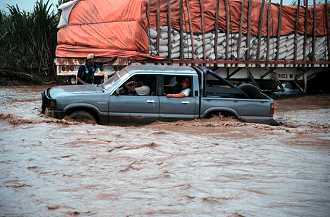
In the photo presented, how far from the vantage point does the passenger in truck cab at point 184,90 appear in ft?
30.5

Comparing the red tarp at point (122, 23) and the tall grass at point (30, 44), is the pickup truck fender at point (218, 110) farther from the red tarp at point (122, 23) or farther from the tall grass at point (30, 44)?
the tall grass at point (30, 44)

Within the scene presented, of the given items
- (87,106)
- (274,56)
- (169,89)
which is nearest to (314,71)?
(274,56)

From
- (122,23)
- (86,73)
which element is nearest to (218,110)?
(86,73)

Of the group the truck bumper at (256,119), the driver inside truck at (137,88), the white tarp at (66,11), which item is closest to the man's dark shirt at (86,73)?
the white tarp at (66,11)

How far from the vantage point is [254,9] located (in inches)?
600

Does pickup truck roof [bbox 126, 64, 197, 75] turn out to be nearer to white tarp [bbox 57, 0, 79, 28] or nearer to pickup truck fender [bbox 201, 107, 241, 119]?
pickup truck fender [bbox 201, 107, 241, 119]

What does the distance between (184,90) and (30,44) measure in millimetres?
12255

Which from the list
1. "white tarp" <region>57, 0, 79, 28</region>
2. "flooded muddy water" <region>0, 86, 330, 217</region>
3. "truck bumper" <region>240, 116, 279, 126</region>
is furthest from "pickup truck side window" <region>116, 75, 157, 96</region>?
"white tarp" <region>57, 0, 79, 28</region>

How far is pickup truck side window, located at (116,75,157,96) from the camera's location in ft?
30.4

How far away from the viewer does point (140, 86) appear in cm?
938

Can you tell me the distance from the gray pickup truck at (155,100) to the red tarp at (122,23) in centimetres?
421

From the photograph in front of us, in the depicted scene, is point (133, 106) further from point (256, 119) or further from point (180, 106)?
point (256, 119)

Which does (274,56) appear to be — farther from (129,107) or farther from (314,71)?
(129,107)

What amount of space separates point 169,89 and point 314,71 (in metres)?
8.58
